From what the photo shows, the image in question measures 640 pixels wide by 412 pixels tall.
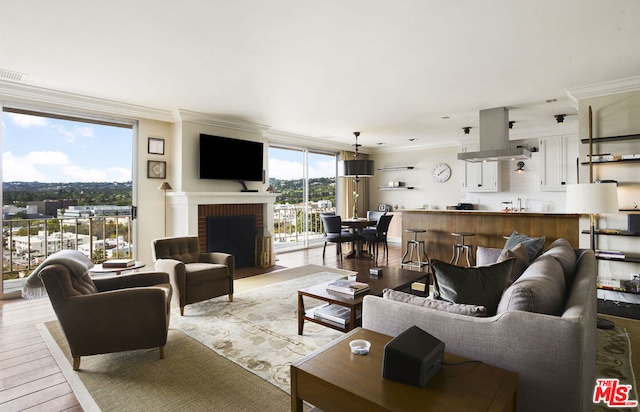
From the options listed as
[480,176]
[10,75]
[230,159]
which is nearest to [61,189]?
[10,75]

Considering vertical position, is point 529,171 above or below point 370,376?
above

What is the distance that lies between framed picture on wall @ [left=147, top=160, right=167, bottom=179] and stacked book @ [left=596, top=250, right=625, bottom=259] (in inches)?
235

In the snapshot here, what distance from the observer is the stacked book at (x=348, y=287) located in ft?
9.27

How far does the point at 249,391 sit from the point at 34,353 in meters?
1.90

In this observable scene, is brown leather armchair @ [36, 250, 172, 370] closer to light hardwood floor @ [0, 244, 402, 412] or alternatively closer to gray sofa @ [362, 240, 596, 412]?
light hardwood floor @ [0, 244, 402, 412]

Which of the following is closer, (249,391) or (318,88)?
(249,391)

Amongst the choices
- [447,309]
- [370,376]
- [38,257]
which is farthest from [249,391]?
[38,257]

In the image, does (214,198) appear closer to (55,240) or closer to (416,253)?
(55,240)

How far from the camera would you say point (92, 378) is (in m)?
2.32

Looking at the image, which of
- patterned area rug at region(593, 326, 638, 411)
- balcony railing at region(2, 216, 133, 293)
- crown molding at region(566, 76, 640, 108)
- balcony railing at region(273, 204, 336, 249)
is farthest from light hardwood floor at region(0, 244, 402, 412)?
crown molding at region(566, 76, 640, 108)

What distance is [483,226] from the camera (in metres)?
5.22

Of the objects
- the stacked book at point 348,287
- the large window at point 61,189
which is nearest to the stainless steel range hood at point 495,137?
the stacked book at point 348,287

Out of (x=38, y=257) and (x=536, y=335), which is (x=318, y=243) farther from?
(x=536, y=335)

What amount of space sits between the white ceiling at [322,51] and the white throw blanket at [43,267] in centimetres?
175
